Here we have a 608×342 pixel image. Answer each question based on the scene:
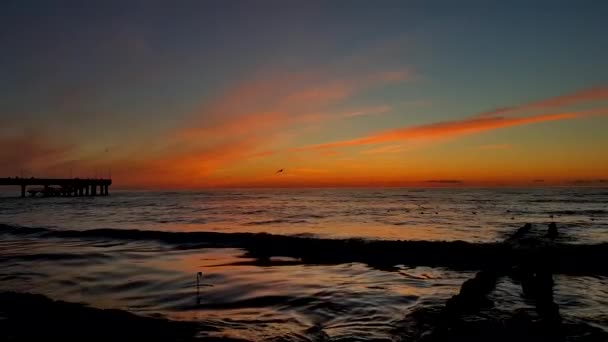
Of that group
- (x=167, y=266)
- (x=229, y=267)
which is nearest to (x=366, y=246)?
(x=229, y=267)

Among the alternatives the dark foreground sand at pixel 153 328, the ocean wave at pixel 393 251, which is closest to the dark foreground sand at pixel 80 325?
the dark foreground sand at pixel 153 328

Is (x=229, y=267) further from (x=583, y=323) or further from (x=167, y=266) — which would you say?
(x=583, y=323)

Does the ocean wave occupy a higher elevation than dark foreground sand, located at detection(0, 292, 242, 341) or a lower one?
lower

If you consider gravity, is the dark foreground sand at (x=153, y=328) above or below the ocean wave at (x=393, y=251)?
above

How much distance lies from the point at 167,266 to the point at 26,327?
32.3ft

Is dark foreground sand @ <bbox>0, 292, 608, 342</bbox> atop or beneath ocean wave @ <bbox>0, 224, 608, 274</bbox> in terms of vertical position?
atop

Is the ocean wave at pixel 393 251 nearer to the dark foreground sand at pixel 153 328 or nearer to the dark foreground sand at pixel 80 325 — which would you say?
the dark foreground sand at pixel 153 328

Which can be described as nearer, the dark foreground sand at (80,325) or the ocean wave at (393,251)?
the dark foreground sand at (80,325)

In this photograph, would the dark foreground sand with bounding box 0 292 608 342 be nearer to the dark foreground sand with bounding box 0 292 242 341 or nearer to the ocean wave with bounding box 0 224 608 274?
the dark foreground sand with bounding box 0 292 242 341

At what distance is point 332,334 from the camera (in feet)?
28.8

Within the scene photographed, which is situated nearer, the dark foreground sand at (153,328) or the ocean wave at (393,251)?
the dark foreground sand at (153,328)

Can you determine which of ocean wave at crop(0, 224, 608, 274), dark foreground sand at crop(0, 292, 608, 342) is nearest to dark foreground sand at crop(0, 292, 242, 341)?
dark foreground sand at crop(0, 292, 608, 342)

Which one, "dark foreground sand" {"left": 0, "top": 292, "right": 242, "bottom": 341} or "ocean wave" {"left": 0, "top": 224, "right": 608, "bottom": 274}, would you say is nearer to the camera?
"dark foreground sand" {"left": 0, "top": 292, "right": 242, "bottom": 341}

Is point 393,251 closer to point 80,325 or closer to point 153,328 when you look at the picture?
point 153,328
